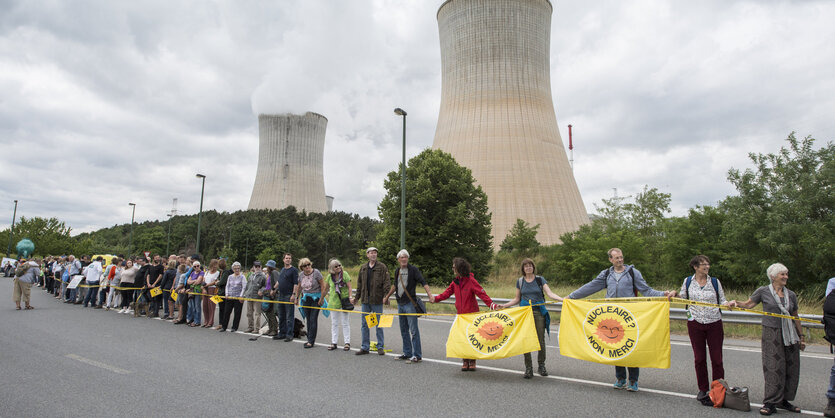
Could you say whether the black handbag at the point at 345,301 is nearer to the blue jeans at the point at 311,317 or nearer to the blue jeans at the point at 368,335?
the blue jeans at the point at 311,317

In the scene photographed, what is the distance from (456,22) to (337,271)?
29053 mm

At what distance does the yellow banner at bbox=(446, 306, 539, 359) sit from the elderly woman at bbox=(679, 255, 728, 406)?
156 cm

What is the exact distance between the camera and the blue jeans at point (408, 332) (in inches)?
→ 245

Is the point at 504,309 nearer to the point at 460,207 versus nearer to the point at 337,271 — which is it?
the point at 337,271

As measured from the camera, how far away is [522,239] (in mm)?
31703

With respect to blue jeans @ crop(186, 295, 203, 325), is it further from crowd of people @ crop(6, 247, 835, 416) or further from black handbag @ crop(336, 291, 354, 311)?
Answer: black handbag @ crop(336, 291, 354, 311)

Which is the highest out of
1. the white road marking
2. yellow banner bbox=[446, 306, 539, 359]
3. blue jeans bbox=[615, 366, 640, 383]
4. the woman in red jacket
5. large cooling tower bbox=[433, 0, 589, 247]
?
large cooling tower bbox=[433, 0, 589, 247]

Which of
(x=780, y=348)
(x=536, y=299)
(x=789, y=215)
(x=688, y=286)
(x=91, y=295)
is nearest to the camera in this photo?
(x=780, y=348)

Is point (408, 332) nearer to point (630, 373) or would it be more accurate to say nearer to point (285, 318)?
point (630, 373)

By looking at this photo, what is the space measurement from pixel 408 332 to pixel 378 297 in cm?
79

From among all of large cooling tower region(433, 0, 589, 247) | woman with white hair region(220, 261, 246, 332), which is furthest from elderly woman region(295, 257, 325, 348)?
large cooling tower region(433, 0, 589, 247)

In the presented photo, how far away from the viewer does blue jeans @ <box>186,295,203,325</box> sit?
10000mm

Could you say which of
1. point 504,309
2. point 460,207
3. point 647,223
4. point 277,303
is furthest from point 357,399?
point 647,223

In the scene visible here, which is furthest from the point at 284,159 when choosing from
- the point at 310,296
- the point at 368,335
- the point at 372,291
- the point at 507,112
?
the point at 368,335
